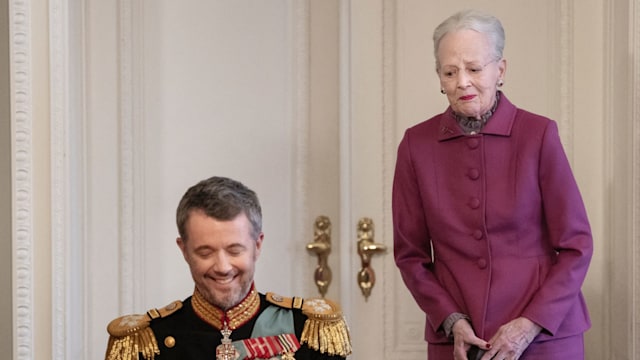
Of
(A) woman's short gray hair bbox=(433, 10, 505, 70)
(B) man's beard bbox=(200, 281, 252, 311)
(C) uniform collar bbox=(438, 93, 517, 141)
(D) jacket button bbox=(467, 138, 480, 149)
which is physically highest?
(A) woman's short gray hair bbox=(433, 10, 505, 70)

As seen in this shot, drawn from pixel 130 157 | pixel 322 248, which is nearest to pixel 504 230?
pixel 322 248

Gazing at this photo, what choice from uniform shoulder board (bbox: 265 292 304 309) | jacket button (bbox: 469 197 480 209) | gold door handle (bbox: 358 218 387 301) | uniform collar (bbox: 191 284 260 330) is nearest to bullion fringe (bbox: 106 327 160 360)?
uniform collar (bbox: 191 284 260 330)

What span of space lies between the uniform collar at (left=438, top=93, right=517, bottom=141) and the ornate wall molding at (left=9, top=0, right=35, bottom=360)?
129 centimetres

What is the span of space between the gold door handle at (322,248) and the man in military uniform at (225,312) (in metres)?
1.75

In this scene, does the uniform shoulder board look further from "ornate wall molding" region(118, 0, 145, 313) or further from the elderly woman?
"ornate wall molding" region(118, 0, 145, 313)

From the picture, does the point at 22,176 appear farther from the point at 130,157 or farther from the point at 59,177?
the point at 130,157

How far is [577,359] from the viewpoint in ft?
8.84

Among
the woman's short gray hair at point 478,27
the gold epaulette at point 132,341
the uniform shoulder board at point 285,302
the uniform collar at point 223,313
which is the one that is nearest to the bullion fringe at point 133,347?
the gold epaulette at point 132,341

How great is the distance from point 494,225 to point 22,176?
146 centimetres

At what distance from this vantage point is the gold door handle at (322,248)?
4.05 metres

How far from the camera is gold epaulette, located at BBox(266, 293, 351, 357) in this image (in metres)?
2.21

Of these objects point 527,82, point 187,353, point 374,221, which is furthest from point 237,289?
point 527,82

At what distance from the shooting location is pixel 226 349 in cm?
219

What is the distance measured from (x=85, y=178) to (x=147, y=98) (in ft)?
1.38
